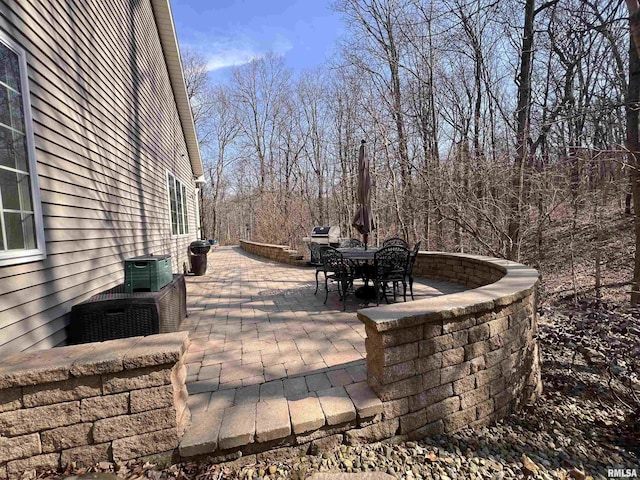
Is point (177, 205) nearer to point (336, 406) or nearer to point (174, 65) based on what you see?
Answer: point (174, 65)

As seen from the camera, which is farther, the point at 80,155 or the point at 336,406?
the point at 80,155

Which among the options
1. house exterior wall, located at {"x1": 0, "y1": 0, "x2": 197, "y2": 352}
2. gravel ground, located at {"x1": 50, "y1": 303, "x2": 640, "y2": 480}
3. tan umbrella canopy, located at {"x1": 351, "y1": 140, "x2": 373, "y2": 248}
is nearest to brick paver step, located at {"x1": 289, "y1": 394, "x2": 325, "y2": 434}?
gravel ground, located at {"x1": 50, "y1": 303, "x2": 640, "y2": 480}

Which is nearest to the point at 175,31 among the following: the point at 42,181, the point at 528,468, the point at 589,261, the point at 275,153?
the point at 42,181

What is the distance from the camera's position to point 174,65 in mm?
7988

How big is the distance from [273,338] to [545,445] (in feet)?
8.22

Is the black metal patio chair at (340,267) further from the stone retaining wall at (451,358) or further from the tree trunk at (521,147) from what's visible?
the tree trunk at (521,147)

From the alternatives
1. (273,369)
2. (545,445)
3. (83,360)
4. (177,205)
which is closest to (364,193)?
(273,369)

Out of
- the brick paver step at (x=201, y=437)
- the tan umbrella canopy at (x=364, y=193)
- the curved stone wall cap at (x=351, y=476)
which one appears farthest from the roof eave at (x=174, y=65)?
the curved stone wall cap at (x=351, y=476)

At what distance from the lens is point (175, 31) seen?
7.41 meters

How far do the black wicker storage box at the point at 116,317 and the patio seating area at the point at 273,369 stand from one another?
0.51m

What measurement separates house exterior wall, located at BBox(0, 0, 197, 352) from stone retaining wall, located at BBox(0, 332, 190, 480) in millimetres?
776

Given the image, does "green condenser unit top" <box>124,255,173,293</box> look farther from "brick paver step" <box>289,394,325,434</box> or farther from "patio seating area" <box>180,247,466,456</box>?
"brick paver step" <box>289,394,325,434</box>

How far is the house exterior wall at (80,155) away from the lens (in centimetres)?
238

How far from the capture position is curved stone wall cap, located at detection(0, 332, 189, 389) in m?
1.53
